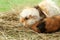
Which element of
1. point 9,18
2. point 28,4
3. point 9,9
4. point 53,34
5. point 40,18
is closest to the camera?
point 53,34

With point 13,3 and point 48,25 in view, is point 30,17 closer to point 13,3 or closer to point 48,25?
point 48,25

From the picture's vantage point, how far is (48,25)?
4688 millimetres

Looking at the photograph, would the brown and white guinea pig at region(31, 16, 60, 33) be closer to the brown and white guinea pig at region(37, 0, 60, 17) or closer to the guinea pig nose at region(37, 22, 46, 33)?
the guinea pig nose at region(37, 22, 46, 33)

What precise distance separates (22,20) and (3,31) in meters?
0.60

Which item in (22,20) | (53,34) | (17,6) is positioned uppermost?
(17,6)

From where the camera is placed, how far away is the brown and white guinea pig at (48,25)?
468cm

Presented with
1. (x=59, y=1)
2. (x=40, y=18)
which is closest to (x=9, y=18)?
(x=40, y=18)

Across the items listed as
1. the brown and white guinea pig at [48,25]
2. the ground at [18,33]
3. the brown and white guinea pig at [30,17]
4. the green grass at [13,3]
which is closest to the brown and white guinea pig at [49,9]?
the brown and white guinea pig at [30,17]

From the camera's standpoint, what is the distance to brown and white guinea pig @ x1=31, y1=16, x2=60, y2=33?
468 cm

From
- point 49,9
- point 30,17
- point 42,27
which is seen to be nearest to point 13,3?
point 49,9

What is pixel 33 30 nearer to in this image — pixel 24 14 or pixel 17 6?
pixel 24 14

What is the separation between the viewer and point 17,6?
6.84m

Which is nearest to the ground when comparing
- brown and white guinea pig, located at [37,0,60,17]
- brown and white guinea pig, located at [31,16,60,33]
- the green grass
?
brown and white guinea pig, located at [31,16,60,33]

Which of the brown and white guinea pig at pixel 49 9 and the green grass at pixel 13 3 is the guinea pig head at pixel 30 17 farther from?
the green grass at pixel 13 3
